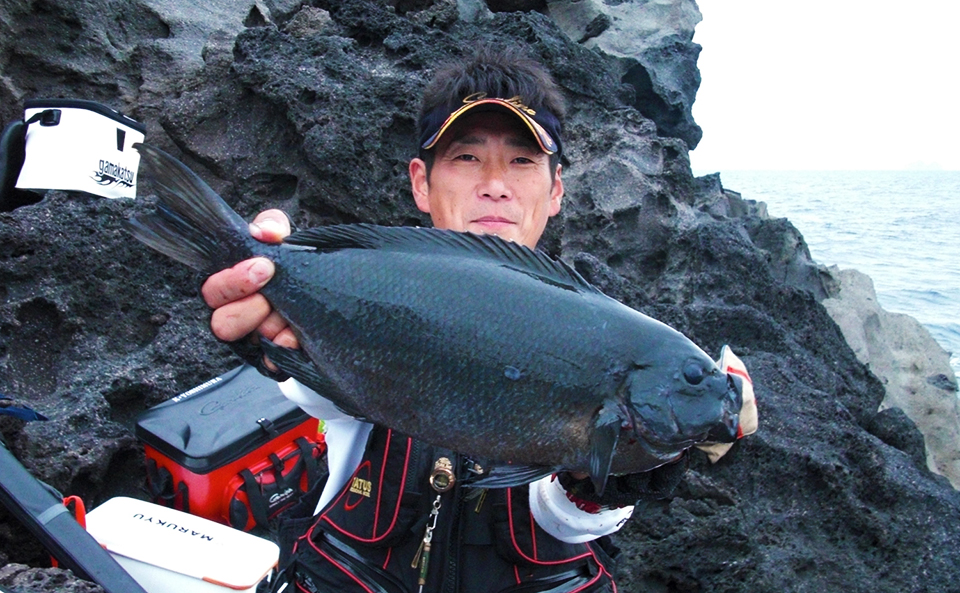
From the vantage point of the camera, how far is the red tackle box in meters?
2.55

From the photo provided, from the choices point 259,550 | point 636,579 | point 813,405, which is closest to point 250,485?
point 259,550

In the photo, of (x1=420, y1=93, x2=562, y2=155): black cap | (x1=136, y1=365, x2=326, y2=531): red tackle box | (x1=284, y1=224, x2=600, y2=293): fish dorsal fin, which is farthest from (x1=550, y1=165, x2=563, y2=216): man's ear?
(x1=136, y1=365, x2=326, y2=531): red tackle box

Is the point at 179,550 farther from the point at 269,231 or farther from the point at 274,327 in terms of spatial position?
the point at 269,231

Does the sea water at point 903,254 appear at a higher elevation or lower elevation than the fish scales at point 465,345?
lower

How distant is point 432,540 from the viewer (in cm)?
193

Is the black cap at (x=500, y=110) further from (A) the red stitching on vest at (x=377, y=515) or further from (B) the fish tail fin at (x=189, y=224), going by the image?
(A) the red stitching on vest at (x=377, y=515)

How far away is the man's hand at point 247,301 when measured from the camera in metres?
1.48

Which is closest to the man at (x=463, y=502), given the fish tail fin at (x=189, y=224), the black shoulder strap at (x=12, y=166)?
the fish tail fin at (x=189, y=224)

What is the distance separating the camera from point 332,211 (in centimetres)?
396

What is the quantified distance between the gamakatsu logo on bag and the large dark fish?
2165 millimetres

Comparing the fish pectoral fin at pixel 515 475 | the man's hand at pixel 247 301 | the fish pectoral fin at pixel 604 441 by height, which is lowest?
the fish pectoral fin at pixel 515 475

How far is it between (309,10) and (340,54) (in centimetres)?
97

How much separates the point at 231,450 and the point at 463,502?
1138mm

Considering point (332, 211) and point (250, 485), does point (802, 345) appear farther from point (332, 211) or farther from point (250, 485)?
point (250, 485)
